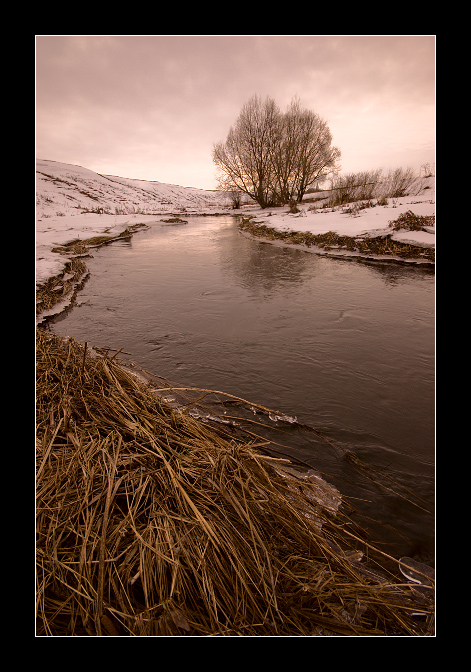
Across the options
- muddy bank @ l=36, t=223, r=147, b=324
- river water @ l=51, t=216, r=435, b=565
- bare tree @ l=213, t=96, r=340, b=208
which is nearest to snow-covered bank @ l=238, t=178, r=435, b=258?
river water @ l=51, t=216, r=435, b=565

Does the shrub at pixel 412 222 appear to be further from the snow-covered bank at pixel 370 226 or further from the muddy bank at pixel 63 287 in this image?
the muddy bank at pixel 63 287

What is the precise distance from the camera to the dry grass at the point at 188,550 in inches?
34.1

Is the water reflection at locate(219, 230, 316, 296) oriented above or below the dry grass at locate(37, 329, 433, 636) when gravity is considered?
above

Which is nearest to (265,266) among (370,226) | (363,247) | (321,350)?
(363,247)

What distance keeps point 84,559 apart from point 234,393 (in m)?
1.49

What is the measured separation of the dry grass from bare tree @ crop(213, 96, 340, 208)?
2321 centimetres

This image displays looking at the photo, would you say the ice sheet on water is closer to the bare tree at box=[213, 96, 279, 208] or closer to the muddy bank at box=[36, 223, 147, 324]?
the muddy bank at box=[36, 223, 147, 324]

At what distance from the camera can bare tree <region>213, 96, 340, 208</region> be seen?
19.7m

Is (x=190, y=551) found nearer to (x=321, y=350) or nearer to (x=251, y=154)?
(x=321, y=350)

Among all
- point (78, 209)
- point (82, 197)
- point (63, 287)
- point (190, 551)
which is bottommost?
point (190, 551)

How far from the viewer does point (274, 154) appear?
2067cm

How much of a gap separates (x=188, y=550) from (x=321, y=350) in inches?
88.1

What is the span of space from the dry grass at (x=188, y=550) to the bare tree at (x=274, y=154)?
23.2 metres

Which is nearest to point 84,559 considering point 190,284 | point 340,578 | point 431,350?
point 340,578
